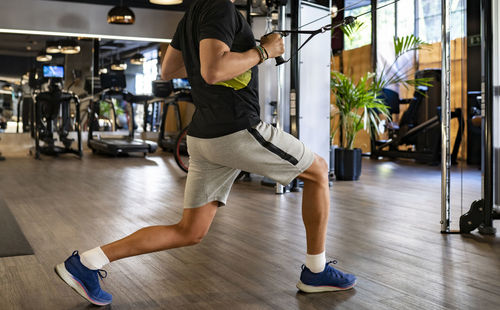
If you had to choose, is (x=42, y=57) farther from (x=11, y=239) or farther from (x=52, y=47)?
(x=11, y=239)

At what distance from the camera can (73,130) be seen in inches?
444

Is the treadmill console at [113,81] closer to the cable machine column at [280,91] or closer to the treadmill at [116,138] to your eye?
the treadmill at [116,138]

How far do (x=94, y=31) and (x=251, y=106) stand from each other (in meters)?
9.74

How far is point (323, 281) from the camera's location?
2.19 m

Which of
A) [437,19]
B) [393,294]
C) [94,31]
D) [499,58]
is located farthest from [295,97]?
[94,31]

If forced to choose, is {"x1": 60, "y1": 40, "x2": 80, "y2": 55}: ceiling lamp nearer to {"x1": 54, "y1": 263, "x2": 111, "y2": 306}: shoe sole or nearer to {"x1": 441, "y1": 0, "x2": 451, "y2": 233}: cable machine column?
{"x1": 441, "y1": 0, "x2": 451, "y2": 233}: cable machine column

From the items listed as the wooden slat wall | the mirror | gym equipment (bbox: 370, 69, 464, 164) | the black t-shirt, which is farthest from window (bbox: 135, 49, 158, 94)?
the black t-shirt

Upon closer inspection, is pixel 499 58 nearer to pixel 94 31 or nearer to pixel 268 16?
pixel 268 16

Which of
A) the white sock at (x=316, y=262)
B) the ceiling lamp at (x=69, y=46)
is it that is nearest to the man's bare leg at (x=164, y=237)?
the white sock at (x=316, y=262)

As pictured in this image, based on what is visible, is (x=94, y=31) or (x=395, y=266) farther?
(x=94, y=31)

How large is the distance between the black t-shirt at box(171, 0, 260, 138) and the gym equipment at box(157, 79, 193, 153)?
582 centimetres

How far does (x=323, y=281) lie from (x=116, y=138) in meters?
8.64

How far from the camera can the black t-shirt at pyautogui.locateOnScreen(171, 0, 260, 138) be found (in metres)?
1.84

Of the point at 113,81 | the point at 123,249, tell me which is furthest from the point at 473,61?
the point at 123,249
